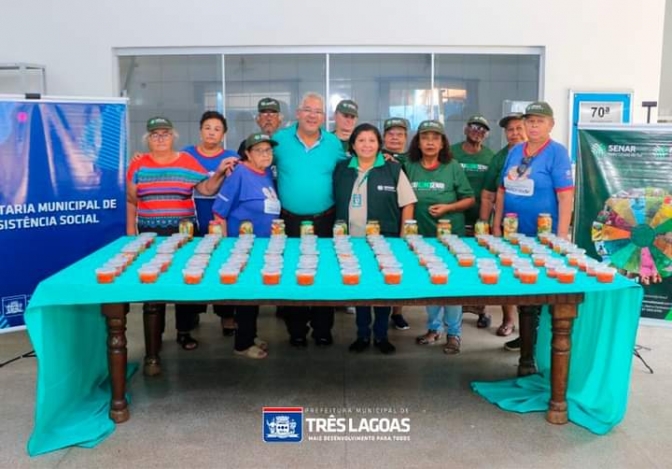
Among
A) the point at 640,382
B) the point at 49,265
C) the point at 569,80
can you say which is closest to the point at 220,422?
the point at 49,265

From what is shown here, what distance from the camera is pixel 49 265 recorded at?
3752 mm

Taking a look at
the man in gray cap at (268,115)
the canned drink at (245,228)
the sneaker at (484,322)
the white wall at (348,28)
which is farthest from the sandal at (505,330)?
the white wall at (348,28)

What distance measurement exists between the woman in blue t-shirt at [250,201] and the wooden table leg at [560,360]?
5.12 feet

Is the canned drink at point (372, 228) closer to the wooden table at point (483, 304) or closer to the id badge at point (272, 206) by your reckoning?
the id badge at point (272, 206)

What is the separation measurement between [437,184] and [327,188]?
24.9 inches

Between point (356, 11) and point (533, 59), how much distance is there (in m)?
1.78

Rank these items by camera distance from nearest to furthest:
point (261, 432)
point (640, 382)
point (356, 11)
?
1. point (261, 432)
2. point (640, 382)
3. point (356, 11)

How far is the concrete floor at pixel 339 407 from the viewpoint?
8.10ft

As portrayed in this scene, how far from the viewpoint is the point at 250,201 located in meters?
3.57

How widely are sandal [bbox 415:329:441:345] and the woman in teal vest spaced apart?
1.19 feet

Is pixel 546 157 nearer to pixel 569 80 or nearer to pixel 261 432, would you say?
pixel 261 432

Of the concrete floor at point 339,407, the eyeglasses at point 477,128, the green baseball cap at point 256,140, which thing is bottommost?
the concrete floor at point 339,407

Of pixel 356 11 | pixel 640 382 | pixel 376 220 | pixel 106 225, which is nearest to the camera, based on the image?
pixel 640 382

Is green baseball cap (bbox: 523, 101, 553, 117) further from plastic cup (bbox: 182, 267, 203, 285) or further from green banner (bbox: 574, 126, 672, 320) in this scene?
plastic cup (bbox: 182, 267, 203, 285)
